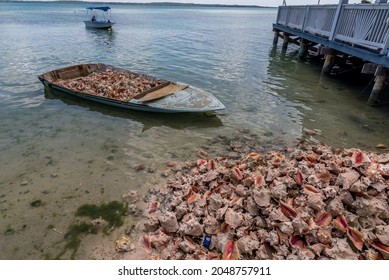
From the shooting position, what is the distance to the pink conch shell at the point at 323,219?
14.0ft

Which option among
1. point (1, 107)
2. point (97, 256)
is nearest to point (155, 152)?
point (97, 256)

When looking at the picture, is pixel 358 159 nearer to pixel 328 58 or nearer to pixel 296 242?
pixel 296 242

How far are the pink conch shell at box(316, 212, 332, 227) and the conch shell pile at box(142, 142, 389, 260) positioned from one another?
16mm

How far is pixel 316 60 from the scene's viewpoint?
22344 mm

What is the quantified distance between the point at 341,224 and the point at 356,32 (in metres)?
11.8

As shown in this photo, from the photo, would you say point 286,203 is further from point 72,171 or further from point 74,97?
point 74,97

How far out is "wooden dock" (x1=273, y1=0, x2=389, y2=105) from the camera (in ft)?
35.1

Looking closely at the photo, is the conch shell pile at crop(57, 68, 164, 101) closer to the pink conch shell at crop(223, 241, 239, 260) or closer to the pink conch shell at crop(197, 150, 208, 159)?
the pink conch shell at crop(197, 150, 208, 159)

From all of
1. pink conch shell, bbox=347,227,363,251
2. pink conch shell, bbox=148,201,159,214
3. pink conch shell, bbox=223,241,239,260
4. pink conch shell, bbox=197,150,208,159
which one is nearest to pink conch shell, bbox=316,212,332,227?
pink conch shell, bbox=347,227,363,251

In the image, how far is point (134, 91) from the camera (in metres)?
12.1

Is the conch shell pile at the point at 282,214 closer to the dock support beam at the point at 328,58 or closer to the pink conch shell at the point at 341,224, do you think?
the pink conch shell at the point at 341,224

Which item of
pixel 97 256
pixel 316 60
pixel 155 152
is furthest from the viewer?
pixel 316 60

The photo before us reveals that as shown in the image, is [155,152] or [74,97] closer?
[155,152]
